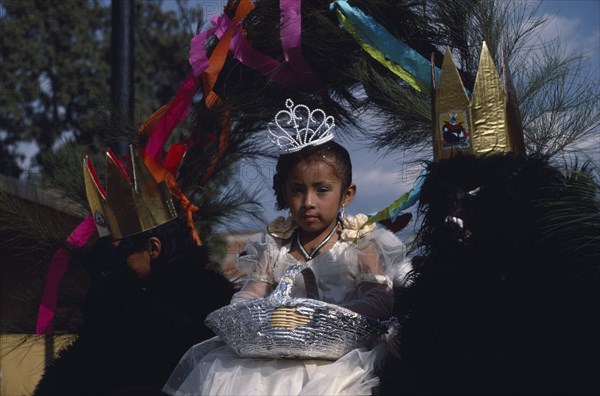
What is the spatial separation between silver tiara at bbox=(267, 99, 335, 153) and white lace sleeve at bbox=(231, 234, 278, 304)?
303mm

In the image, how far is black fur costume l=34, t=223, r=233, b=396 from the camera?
2668mm

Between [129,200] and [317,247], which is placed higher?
[129,200]

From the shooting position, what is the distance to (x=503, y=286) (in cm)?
185

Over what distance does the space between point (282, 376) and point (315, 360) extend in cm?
11

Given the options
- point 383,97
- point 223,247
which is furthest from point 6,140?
point 383,97

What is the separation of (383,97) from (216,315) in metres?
0.87

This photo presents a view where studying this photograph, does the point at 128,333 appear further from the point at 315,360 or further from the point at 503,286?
the point at 503,286

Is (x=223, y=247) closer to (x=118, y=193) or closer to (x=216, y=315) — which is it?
(x=118, y=193)

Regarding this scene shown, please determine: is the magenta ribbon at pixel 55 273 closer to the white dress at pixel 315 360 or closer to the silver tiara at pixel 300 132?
the white dress at pixel 315 360

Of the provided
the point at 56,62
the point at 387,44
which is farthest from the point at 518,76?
the point at 56,62

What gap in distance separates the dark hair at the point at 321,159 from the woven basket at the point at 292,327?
525 mm

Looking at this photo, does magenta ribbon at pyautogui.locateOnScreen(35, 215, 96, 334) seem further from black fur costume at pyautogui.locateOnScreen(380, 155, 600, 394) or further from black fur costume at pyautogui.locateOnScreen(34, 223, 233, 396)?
black fur costume at pyautogui.locateOnScreen(380, 155, 600, 394)

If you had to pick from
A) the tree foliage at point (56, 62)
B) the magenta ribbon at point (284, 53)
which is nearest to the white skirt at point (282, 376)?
the magenta ribbon at point (284, 53)

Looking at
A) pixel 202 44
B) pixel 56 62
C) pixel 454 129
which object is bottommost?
pixel 454 129
